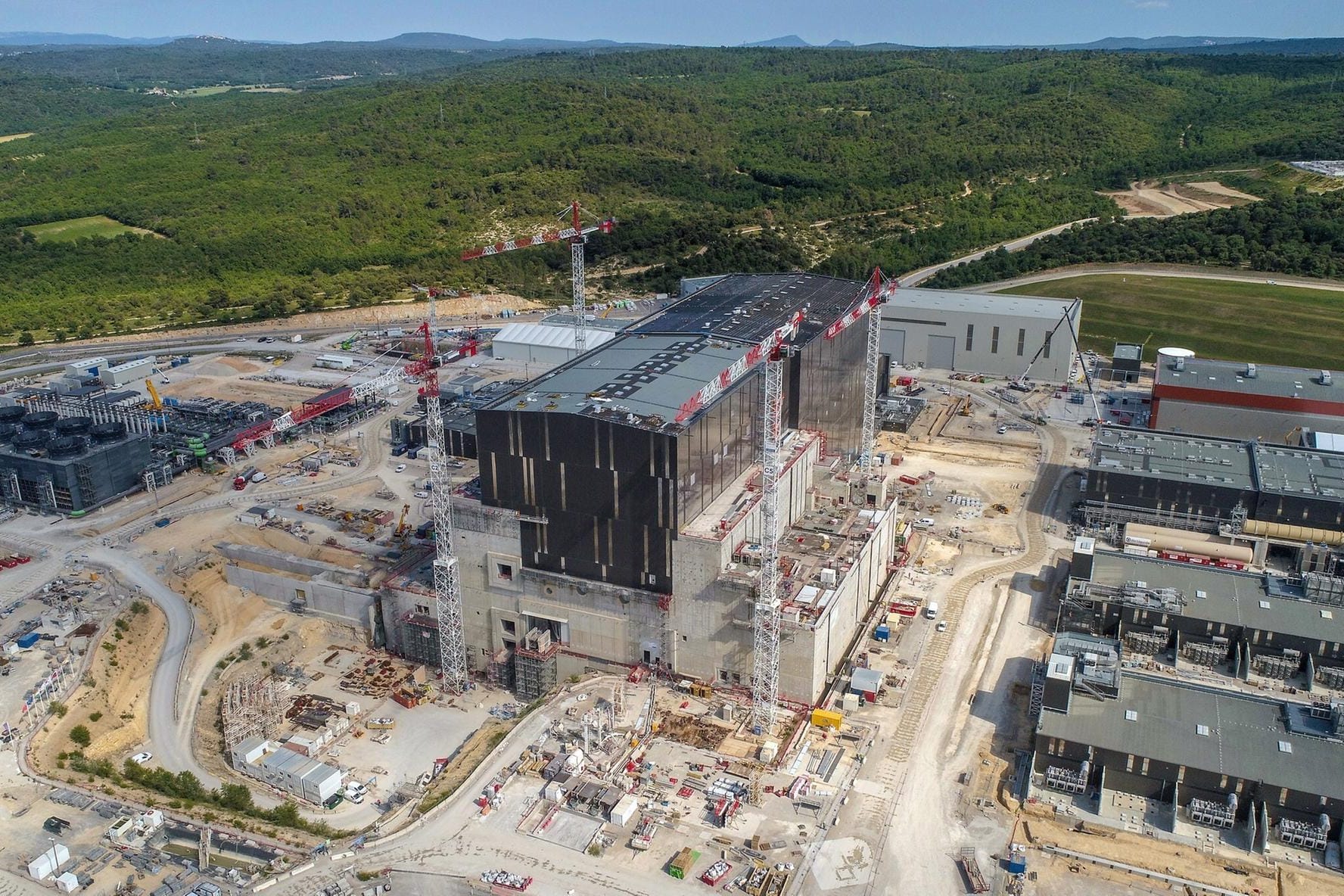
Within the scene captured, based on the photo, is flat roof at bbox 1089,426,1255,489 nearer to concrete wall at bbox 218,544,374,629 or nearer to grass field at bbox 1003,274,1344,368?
grass field at bbox 1003,274,1344,368

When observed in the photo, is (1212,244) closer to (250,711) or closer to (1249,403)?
(1249,403)

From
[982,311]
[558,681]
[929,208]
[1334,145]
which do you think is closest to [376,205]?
[929,208]

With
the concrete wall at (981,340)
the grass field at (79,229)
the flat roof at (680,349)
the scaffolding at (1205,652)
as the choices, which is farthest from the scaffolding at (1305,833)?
the grass field at (79,229)

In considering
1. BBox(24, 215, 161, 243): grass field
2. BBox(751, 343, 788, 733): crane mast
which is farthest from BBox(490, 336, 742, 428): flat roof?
BBox(24, 215, 161, 243): grass field

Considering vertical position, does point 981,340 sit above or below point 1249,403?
below

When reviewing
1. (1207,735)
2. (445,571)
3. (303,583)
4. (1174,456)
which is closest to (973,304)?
(1174,456)

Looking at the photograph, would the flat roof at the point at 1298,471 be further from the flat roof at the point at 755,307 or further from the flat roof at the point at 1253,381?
the flat roof at the point at 755,307
